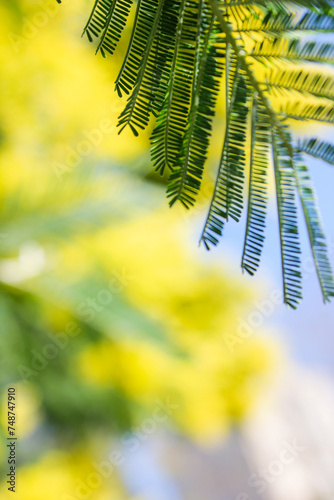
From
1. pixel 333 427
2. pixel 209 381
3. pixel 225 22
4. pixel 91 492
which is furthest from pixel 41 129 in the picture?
pixel 333 427

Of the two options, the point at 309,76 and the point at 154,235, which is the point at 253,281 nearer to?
the point at 154,235

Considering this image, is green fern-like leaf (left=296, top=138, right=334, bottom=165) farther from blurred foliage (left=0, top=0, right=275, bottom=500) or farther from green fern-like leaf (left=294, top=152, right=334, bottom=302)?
blurred foliage (left=0, top=0, right=275, bottom=500)

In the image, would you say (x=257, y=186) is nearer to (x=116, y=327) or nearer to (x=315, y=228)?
(x=315, y=228)

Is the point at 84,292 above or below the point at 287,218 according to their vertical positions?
below

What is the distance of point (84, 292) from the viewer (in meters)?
1.97

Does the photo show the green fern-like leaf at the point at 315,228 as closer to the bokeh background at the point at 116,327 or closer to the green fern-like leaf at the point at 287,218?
the green fern-like leaf at the point at 287,218

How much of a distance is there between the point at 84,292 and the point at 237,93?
5.61ft

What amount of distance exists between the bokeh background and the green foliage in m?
1.35

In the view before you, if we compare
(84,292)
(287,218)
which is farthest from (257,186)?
(84,292)

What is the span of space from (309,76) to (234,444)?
257 cm

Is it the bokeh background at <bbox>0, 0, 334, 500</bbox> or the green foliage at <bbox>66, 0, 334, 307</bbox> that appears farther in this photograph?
the bokeh background at <bbox>0, 0, 334, 500</bbox>

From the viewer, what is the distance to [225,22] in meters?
0.34

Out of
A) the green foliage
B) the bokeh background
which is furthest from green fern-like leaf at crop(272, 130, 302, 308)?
the bokeh background

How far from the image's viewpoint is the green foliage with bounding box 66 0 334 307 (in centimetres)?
31
